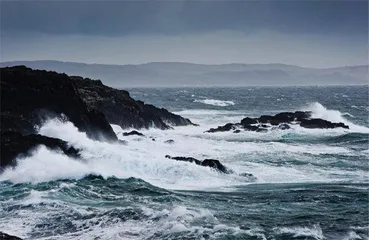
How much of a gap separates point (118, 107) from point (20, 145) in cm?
2343

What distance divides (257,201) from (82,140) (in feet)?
41.2

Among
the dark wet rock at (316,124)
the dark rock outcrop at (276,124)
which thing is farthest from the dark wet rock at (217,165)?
the dark wet rock at (316,124)

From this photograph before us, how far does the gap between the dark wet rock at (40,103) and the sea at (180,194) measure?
105cm

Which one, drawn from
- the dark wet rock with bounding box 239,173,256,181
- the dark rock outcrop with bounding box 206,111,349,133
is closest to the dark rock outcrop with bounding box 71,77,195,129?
the dark rock outcrop with bounding box 206,111,349,133

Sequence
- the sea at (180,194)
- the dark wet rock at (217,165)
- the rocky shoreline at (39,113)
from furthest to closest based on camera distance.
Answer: the dark wet rock at (217,165) → the rocky shoreline at (39,113) → the sea at (180,194)

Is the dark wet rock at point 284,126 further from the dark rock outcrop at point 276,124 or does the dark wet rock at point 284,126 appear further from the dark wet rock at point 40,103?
the dark wet rock at point 40,103

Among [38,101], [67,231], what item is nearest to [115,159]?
[38,101]

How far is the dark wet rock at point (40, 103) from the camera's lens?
31.3 m

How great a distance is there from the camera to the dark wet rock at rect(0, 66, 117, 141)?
3131 cm

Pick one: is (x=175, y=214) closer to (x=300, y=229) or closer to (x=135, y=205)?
(x=135, y=205)

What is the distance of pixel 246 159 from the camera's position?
111 ft

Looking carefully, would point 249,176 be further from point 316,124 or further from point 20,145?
point 316,124

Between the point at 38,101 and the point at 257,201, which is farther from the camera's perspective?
the point at 38,101

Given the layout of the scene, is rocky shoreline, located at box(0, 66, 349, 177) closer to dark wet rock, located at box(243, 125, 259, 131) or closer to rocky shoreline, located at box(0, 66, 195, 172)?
rocky shoreline, located at box(0, 66, 195, 172)
